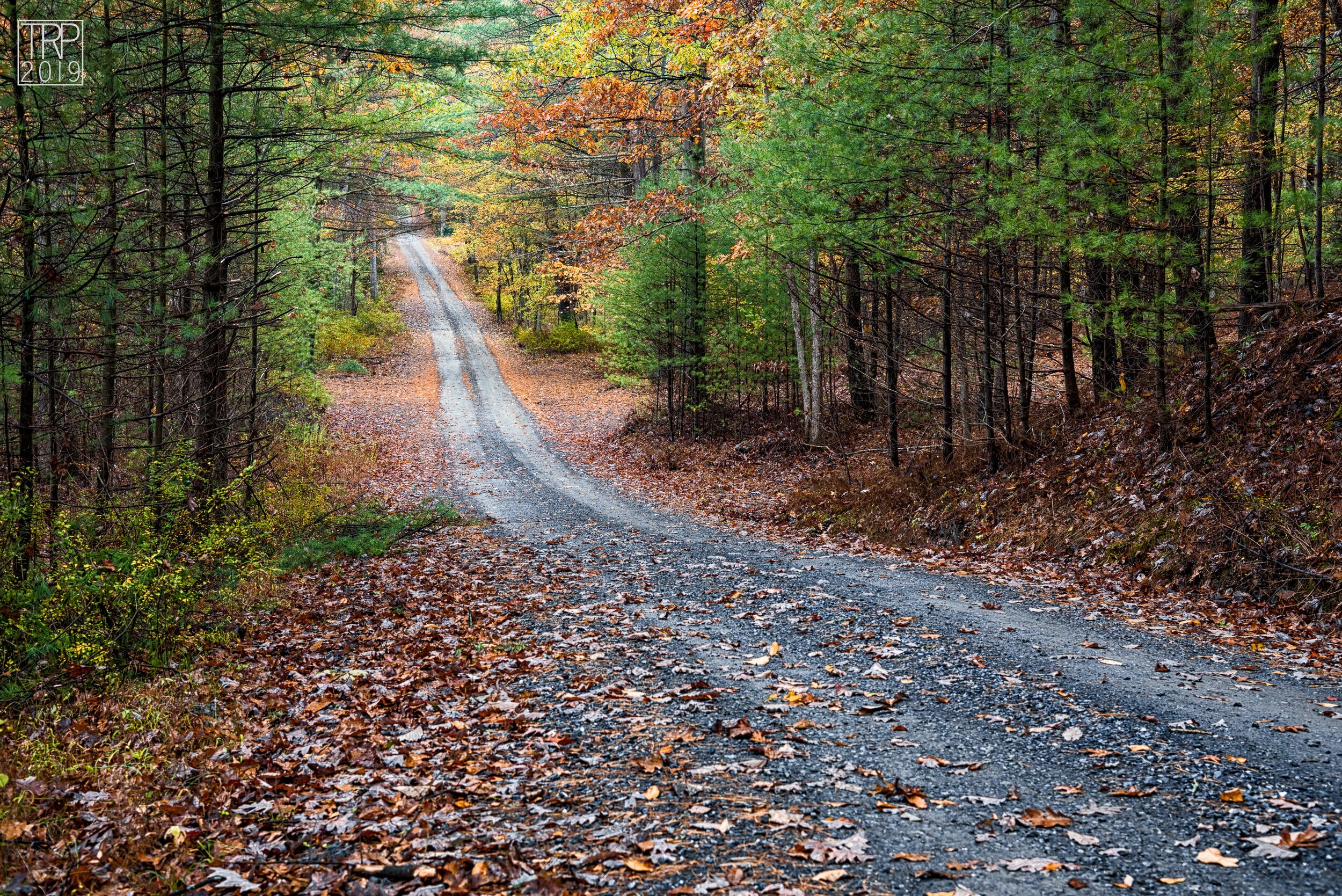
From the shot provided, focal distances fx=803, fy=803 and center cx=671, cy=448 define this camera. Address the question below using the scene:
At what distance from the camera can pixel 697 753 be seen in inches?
185

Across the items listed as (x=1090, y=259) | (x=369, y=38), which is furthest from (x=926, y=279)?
(x=369, y=38)

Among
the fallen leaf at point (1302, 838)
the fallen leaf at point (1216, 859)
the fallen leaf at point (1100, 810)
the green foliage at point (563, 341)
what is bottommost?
the fallen leaf at point (1100, 810)

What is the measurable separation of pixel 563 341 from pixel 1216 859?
38.9 meters

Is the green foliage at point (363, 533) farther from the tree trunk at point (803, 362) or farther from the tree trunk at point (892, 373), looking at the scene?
the tree trunk at point (803, 362)

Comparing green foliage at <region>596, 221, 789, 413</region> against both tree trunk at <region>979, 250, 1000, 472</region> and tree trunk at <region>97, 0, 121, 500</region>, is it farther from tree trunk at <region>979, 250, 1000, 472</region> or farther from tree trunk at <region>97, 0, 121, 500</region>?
tree trunk at <region>97, 0, 121, 500</region>

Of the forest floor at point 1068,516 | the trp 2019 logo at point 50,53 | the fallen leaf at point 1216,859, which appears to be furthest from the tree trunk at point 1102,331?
the trp 2019 logo at point 50,53

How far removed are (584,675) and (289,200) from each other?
13332 millimetres

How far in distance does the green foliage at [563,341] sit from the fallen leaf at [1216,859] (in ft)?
123

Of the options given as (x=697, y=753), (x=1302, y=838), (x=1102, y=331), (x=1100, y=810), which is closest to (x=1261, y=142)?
(x=1102, y=331)

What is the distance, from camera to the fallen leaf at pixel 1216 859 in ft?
10.8

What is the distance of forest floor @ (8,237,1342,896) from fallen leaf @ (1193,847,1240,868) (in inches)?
0.5

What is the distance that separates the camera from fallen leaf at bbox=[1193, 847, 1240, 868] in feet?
10.8

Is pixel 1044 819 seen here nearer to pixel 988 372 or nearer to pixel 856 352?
pixel 988 372

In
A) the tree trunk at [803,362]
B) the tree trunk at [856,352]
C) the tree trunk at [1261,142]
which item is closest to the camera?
the tree trunk at [1261,142]
